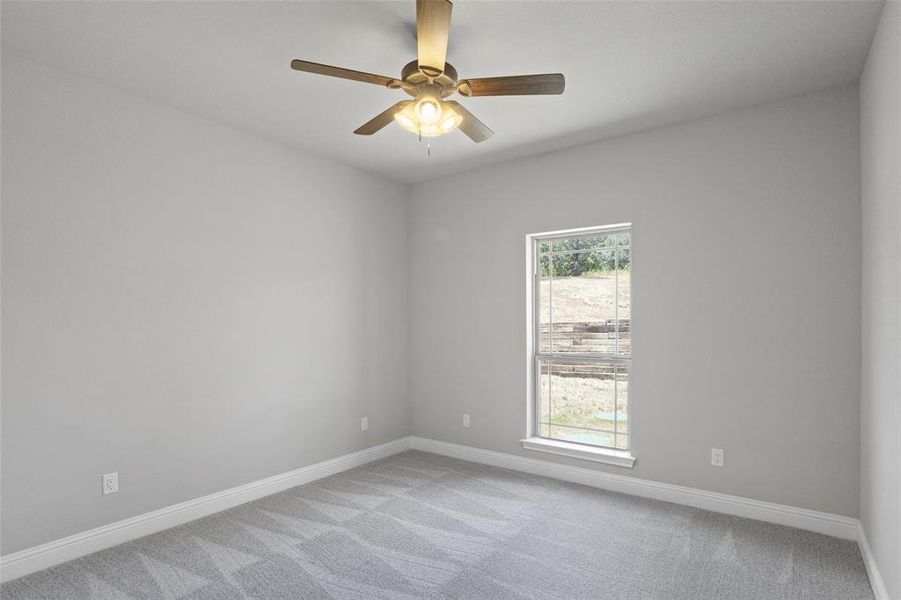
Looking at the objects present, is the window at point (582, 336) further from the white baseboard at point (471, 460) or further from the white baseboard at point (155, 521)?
the white baseboard at point (155, 521)

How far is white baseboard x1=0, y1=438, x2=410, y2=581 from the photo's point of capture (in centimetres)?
252

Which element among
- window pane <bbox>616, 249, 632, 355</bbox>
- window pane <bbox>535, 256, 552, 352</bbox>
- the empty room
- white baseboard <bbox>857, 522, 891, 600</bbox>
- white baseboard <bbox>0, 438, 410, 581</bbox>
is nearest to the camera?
white baseboard <bbox>857, 522, 891, 600</bbox>

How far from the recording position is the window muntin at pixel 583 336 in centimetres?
380

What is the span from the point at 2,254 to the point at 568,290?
3.55 metres

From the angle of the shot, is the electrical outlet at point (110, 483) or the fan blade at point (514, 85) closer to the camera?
the fan blade at point (514, 85)

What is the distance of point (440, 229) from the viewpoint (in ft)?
15.5

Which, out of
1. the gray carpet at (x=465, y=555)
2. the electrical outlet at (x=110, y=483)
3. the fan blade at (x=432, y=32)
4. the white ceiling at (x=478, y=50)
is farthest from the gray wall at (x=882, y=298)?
the electrical outlet at (x=110, y=483)

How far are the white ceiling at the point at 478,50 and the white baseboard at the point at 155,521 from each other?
97.9 inches

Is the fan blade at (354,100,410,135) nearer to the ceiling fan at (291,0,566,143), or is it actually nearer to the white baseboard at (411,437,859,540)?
the ceiling fan at (291,0,566,143)

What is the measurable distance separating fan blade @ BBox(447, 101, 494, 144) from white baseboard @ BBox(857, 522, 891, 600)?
2.74 m

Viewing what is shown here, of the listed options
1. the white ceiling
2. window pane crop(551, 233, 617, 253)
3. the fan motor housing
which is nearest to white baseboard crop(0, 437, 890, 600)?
window pane crop(551, 233, 617, 253)

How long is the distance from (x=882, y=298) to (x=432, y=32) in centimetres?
225

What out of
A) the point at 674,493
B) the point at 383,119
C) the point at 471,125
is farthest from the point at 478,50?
the point at 674,493

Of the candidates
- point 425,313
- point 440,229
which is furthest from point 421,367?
point 440,229
